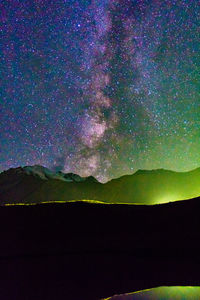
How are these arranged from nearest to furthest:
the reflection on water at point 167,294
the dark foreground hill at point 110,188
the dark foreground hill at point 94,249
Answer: the reflection on water at point 167,294, the dark foreground hill at point 94,249, the dark foreground hill at point 110,188

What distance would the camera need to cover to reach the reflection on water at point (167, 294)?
10000 millimetres

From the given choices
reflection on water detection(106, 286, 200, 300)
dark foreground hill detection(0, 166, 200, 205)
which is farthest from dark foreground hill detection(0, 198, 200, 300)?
dark foreground hill detection(0, 166, 200, 205)

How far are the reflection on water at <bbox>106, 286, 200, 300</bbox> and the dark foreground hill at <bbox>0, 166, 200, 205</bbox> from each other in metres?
127

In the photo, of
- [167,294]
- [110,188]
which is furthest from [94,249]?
[110,188]

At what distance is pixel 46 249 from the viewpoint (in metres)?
20.7

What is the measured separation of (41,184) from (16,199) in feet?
74.0

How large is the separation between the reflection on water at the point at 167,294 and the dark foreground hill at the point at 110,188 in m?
127

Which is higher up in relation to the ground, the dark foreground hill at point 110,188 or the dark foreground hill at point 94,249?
the dark foreground hill at point 110,188

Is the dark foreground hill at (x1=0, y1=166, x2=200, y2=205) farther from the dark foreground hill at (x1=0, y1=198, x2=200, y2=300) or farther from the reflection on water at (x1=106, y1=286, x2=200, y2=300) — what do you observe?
the reflection on water at (x1=106, y1=286, x2=200, y2=300)

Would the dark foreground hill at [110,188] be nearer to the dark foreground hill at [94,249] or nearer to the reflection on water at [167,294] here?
the dark foreground hill at [94,249]

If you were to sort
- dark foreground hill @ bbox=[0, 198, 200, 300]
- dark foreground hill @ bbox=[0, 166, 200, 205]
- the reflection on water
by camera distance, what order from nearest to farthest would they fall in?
1. the reflection on water
2. dark foreground hill @ bbox=[0, 198, 200, 300]
3. dark foreground hill @ bbox=[0, 166, 200, 205]

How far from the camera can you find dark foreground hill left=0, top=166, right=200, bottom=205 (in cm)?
14450

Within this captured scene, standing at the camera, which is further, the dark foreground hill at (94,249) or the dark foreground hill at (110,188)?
the dark foreground hill at (110,188)

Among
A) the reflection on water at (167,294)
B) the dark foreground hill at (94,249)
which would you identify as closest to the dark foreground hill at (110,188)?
the dark foreground hill at (94,249)
